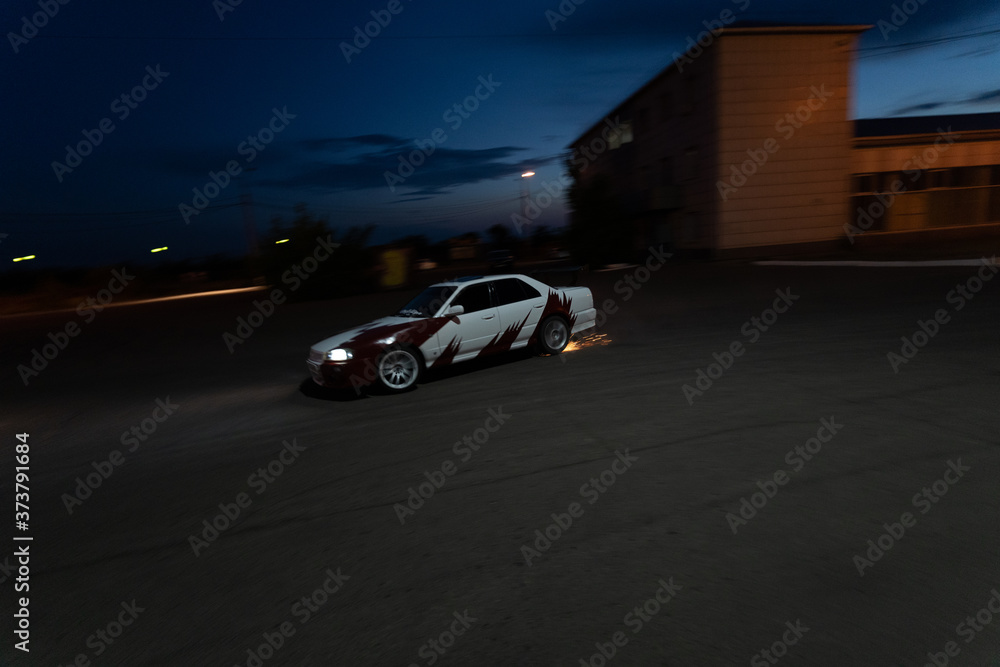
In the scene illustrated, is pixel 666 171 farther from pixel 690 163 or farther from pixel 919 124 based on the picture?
pixel 919 124

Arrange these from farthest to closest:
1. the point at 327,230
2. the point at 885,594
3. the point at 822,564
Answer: the point at 327,230, the point at 822,564, the point at 885,594

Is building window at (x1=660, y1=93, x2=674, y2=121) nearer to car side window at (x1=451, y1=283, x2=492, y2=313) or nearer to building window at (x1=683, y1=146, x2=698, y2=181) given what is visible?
building window at (x1=683, y1=146, x2=698, y2=181)

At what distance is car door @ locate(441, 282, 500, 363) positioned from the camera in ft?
30.7

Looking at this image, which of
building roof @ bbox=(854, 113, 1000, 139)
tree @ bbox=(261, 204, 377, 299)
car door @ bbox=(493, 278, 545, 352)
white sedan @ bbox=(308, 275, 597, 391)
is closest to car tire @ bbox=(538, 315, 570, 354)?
white sedan @ bbox=(308, 275, 597, 391)

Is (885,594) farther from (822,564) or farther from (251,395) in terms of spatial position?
(251,395)

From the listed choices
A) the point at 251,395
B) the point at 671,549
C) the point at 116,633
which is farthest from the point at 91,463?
the point at 671,549

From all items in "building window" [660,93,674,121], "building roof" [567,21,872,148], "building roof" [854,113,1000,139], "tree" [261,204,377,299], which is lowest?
"tree" [261,204,377,299]

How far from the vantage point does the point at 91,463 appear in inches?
255

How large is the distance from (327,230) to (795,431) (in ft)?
89.2

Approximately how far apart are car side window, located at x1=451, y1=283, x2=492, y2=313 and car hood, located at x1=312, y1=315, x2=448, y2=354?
1.78 ft

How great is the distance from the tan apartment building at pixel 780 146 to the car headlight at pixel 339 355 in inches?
988

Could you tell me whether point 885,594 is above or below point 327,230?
above

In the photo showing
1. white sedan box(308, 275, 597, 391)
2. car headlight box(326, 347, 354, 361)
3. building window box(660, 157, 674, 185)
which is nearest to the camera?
car headlight box(326, 347, 354, 361)

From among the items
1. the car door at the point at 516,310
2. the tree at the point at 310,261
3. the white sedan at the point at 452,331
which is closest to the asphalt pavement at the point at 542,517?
the white sedan at the point at 452,331
